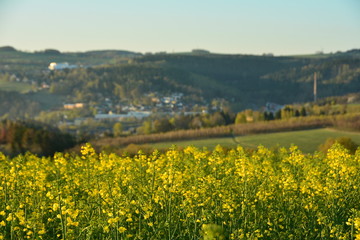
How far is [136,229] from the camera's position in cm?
1341

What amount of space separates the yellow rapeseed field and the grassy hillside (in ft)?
183

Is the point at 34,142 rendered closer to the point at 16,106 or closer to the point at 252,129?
the point at 252,129

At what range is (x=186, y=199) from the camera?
1329cm

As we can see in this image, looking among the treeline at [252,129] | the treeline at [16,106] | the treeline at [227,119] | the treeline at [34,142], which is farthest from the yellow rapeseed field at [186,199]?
the treeline at [16,106]

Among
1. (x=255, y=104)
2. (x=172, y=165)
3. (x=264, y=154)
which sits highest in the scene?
(x=172, y=165)

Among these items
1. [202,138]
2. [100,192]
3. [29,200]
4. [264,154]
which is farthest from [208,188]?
[202,138]

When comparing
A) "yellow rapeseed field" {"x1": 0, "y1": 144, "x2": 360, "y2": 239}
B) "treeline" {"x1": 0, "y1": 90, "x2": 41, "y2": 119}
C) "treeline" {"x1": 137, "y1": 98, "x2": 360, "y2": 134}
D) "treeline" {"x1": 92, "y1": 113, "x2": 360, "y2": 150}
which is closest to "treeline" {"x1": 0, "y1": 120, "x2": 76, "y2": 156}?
"treeline" {"x1": 92, "y1": 113, "x2": 360, "y2": 150}

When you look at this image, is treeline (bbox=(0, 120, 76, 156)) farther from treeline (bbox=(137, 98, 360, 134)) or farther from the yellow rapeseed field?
the yellow rapeseed field

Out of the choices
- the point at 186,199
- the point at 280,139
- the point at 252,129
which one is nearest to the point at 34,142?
the point at 280,139

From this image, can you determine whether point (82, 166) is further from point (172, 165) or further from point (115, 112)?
point (115, 112)

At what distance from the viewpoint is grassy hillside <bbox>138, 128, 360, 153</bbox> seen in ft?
240

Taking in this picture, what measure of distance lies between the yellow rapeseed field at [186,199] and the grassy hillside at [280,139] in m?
55.9

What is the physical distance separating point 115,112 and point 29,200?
537 ft

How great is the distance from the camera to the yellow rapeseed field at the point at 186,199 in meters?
12.5
